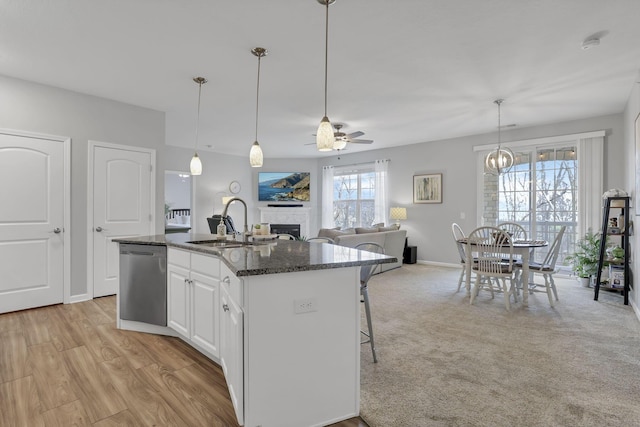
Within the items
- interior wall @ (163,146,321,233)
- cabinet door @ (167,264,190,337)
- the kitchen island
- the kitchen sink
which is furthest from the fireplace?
the kitchen island

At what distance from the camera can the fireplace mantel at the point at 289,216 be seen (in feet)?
29.5

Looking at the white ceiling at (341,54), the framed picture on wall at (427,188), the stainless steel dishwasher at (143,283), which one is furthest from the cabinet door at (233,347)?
the framed picture on wall at (427,188)

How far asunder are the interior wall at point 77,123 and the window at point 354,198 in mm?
4985

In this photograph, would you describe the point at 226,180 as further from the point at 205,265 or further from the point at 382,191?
the point at 205,265

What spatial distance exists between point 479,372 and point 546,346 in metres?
0.89

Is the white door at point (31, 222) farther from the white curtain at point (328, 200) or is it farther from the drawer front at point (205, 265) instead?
the white curtain at point (328, 200)

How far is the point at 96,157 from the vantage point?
426cm

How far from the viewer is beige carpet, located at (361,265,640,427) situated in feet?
6.18

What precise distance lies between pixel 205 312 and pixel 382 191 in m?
6.00

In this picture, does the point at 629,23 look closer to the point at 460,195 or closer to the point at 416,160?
the point at 460,195

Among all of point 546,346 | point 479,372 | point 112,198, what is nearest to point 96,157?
point 112,198

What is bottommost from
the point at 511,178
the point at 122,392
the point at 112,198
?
the point at 122,392

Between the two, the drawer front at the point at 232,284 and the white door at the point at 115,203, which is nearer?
the drawer front at the point at 232,284

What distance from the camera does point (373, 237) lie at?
5496 mm
